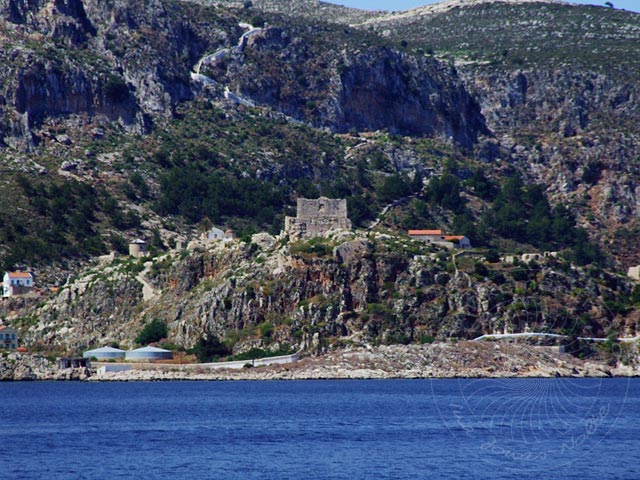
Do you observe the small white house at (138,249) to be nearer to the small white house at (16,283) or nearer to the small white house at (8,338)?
the small white house at (16,283)

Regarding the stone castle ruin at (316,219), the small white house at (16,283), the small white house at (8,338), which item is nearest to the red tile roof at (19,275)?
the small white house at (16,283)

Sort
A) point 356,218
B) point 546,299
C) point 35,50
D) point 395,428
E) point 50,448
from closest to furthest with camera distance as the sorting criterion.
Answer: point 50,448 < point 395,428 < point 546,299 < point 356,218 < point 35,50

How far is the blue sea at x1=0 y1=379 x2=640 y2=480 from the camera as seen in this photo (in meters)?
67.2

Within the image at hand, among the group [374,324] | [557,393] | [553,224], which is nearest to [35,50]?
[553,224]

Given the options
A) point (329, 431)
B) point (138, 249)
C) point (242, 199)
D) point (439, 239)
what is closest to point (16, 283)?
point (138, 249)

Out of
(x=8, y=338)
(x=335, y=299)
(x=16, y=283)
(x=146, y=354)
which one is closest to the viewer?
(x=146, y=354)

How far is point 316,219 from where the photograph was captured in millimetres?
137375

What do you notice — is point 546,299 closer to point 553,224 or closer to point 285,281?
point 285,281

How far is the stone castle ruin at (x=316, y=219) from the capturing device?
5359 inches

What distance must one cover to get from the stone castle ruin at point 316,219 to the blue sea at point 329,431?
2223 centimetres

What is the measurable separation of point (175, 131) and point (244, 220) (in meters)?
20.1

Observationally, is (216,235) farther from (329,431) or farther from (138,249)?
(329,431)

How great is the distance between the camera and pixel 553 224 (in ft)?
579

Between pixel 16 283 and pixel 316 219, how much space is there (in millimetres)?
26965
